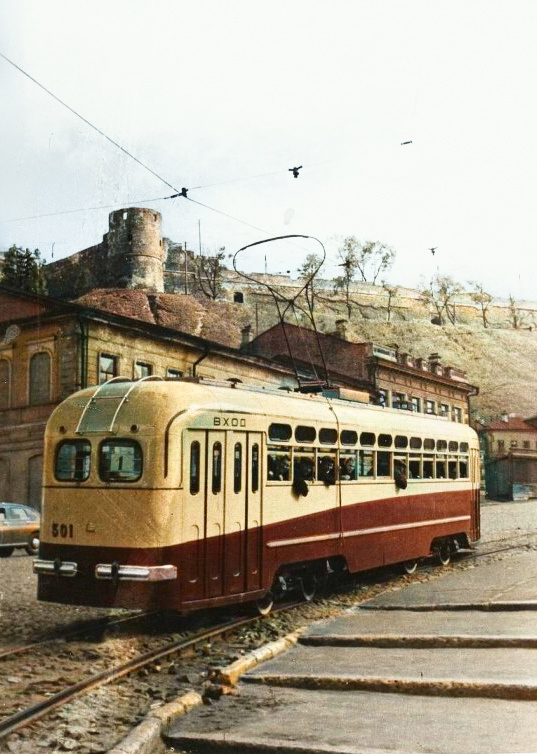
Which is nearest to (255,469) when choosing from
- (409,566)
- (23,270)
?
(409,566)

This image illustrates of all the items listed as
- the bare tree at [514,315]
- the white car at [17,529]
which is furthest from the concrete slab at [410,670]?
the bare tree at [514,315]

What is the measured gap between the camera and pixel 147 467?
10430 millimetres

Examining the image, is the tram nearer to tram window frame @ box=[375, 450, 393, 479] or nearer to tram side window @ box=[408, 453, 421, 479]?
tram window frame @ box=[375, 450, 393, 479]

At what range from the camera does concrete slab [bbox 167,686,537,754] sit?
20.2ft

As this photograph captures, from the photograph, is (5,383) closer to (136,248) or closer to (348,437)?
(348,437)

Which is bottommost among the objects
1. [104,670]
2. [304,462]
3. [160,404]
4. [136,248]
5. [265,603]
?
[104,670]

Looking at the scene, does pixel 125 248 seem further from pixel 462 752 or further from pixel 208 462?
pixel 462 752

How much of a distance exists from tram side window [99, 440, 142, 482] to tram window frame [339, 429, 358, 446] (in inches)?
155

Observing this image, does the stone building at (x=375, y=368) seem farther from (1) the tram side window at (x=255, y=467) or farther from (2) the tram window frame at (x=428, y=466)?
(1) the tram side window at (x=255, y=467)

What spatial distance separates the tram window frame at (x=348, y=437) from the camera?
1353 cm

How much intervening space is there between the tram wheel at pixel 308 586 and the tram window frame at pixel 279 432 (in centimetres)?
225

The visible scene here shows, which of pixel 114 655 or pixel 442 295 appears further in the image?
pixel 442 295

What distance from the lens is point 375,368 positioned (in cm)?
4884

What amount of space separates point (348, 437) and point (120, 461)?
168 inches
